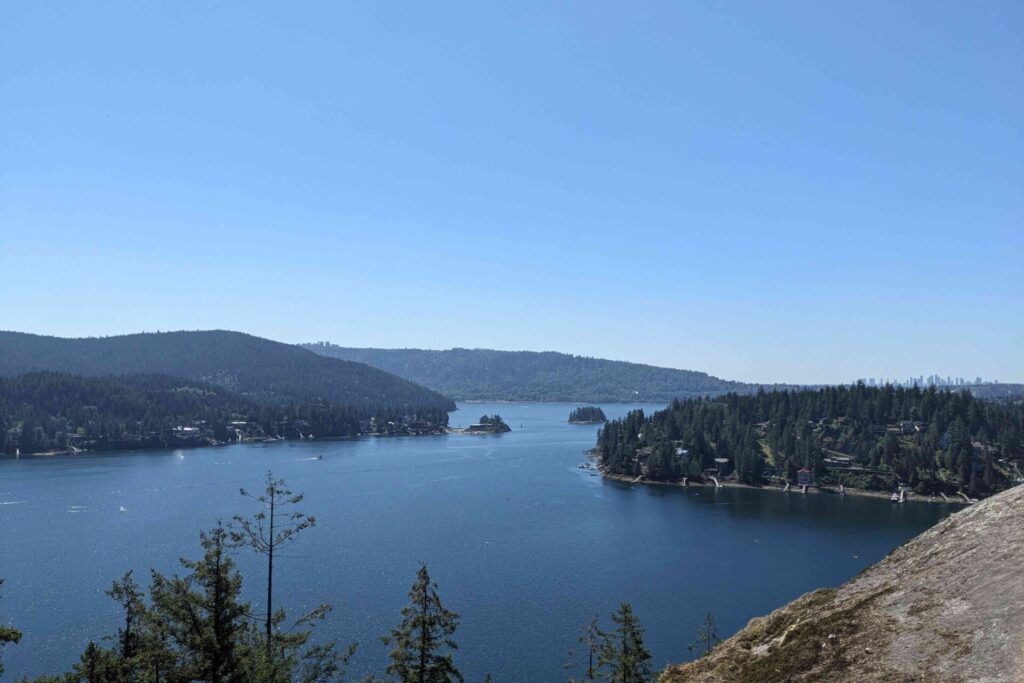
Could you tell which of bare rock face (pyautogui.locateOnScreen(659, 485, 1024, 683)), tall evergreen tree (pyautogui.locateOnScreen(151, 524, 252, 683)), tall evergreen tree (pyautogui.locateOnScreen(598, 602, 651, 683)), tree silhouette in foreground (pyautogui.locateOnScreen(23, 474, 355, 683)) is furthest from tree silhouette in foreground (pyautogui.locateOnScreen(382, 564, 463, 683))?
bare rock face (pyautogui.locateOnScreen(659, 485, 1024, 683))

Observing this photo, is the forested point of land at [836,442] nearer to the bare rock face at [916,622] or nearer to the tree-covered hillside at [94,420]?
the tree-covered hillside at [94,420]

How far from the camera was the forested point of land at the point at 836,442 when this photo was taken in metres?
108

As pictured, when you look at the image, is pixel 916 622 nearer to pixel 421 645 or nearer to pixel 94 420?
pixel 421 645

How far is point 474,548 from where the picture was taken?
6981 cm

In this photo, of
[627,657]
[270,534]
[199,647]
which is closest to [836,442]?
[627,657]

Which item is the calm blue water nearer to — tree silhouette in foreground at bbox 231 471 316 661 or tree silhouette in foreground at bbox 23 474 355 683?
tree silhouette in foreground at bbox 231 471 316 661

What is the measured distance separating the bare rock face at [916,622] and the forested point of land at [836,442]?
342 feet

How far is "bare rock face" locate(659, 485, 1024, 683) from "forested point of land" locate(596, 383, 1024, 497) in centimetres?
10423

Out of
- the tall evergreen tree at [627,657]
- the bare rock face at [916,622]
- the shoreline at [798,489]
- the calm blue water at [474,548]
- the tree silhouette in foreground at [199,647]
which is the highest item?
the bare rock face at [916,622]

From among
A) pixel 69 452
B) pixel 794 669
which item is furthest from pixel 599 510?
pixel 69 452

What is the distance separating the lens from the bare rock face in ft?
26.9

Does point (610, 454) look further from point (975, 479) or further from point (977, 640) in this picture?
point (977, 640)

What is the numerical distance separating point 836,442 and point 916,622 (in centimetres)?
13199

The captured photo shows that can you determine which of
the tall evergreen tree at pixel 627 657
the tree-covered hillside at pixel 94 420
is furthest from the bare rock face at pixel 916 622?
the tree-covered hillside at pixel 94 420
